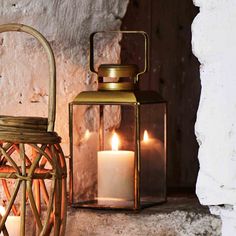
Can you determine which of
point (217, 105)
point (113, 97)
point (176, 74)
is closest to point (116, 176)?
point (113, 97)

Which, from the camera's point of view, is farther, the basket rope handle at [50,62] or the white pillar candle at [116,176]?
the white pillar candle at [116,176]

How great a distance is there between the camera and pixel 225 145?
60.8 inches

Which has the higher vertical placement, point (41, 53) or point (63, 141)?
point (41, 53)

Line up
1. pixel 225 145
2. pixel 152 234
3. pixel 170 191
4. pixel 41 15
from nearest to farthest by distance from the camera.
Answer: pixel 225 145
pixel 152 234
pixel 41 15
pixel 170 191

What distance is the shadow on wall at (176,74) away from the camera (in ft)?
6.62

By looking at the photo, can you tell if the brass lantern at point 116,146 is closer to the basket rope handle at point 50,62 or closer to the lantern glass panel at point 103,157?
the lantern glass panel at point 103,157

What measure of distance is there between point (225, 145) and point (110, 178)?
0.27 metres

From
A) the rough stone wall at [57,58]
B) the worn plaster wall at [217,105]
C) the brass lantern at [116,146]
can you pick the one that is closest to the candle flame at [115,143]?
the brass lantern at [116,146]

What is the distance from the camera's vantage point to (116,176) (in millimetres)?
1699

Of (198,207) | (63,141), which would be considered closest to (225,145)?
(198,207)

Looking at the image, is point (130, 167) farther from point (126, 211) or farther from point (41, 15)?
point (41, 15)

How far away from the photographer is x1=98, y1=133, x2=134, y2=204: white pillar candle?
1.70 m

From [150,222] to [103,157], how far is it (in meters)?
0.17

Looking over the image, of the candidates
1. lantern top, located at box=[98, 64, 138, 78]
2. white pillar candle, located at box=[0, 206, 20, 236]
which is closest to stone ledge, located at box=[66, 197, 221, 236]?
white pillar candle, located at box=[0, 206, 20, 236]
